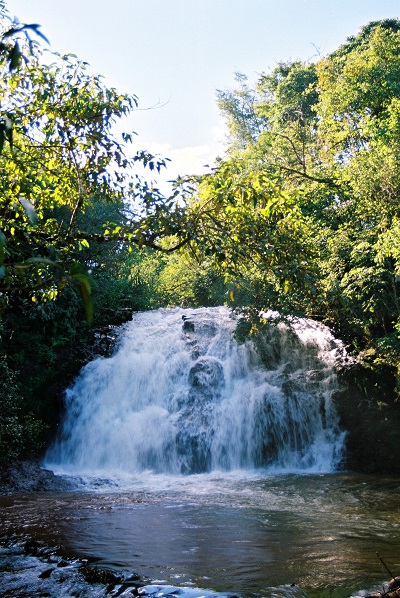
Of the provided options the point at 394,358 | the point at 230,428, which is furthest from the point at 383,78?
the point at 230,428

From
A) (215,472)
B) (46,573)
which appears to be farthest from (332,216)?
(46,573)

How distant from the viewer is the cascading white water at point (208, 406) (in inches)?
527

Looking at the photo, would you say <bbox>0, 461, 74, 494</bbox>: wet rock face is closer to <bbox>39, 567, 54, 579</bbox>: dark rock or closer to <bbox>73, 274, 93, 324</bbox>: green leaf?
<bbox>39, 567, 54, 579</bbox>: dark rock

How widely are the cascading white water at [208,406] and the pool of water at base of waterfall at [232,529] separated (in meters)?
1.35

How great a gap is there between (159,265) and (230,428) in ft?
63.5

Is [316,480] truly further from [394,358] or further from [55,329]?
[55,329]

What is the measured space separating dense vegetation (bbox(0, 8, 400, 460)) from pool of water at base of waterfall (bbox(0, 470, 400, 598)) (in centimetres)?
255

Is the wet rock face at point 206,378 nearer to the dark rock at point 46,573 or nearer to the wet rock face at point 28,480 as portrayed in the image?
the wet rock face at point 28,480

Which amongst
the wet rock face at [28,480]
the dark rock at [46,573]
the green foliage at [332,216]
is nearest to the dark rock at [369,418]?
the green foliage at [332,216]

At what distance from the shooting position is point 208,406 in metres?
14.3

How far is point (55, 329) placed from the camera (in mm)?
14508

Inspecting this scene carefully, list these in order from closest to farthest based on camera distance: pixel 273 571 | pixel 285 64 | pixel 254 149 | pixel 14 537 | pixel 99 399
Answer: pixel 273 571, pixel 14 537, pixel 99 399, pixel 254 149, pixel 285 64

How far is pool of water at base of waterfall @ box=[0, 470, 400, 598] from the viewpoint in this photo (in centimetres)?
509

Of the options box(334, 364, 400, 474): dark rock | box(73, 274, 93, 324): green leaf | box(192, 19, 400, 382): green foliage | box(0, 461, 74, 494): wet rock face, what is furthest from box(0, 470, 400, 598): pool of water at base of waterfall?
box(73, 274, 93, 324): green leaf
